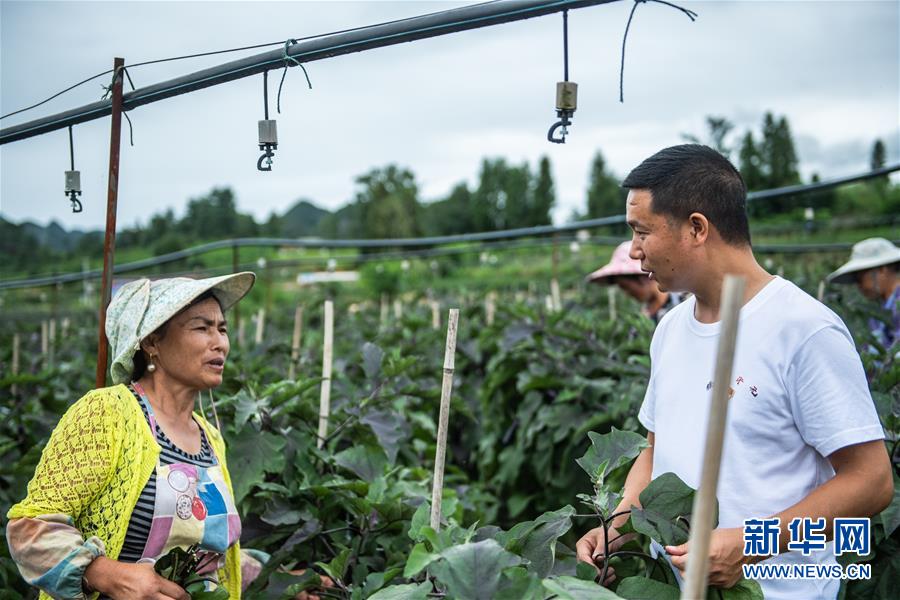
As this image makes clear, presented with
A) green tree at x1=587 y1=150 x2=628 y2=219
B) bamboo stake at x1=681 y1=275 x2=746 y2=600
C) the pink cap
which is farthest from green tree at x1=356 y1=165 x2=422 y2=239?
bamboo stake at x1=681 y1=275 x2=746 y2=600

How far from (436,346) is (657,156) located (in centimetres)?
405

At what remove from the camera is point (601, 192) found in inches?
2283

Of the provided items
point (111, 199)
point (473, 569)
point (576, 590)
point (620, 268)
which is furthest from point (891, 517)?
point (620, 268)

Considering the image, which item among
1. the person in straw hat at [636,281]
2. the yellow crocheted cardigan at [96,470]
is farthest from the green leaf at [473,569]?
the person in straw hat at [636,281]

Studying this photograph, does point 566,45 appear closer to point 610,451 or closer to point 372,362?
point 610,451

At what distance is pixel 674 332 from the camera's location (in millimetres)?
1921

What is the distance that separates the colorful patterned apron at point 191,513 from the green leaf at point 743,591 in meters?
1.14

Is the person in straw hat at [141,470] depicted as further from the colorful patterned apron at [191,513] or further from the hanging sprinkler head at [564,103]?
the hanging sprinkler head at [564,103]

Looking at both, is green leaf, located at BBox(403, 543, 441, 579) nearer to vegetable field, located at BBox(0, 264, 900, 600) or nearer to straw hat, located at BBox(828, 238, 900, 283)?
vegetable field, located at BBox(0, 264, 900, 600)

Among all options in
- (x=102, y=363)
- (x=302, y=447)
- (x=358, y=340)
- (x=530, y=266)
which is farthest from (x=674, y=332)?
(x=530, y=266)

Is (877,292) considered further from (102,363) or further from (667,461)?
(102,363)

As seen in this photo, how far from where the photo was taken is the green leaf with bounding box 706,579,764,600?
4.96 feet

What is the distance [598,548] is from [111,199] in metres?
1.62

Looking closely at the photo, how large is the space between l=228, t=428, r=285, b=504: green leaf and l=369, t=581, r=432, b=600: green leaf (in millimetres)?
1079
